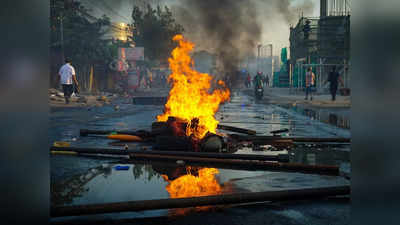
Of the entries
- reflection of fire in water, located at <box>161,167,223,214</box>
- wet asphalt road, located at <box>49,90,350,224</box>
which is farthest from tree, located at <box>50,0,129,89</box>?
reflection of fire in water, located at <box>161,167,223,214</box>

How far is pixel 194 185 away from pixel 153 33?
218 feet

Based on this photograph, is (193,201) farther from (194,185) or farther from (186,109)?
(186,109)

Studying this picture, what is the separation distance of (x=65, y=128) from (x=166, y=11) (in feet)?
201

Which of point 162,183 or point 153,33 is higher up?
point 153,33

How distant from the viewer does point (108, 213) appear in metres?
3.66

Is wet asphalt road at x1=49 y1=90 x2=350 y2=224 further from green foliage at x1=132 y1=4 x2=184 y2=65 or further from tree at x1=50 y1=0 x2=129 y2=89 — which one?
green foliage at x1=132 y1=4 x2=184 y2=65

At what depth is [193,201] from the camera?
12.3 ft

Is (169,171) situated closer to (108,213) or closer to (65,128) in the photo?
(108,213)

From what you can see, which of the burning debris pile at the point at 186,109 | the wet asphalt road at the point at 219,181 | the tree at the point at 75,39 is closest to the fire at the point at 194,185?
the wet asphalt road at the point at 219,181

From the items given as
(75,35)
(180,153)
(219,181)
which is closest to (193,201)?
(219,181)

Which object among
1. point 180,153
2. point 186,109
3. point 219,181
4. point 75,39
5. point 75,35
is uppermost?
point 75,35
